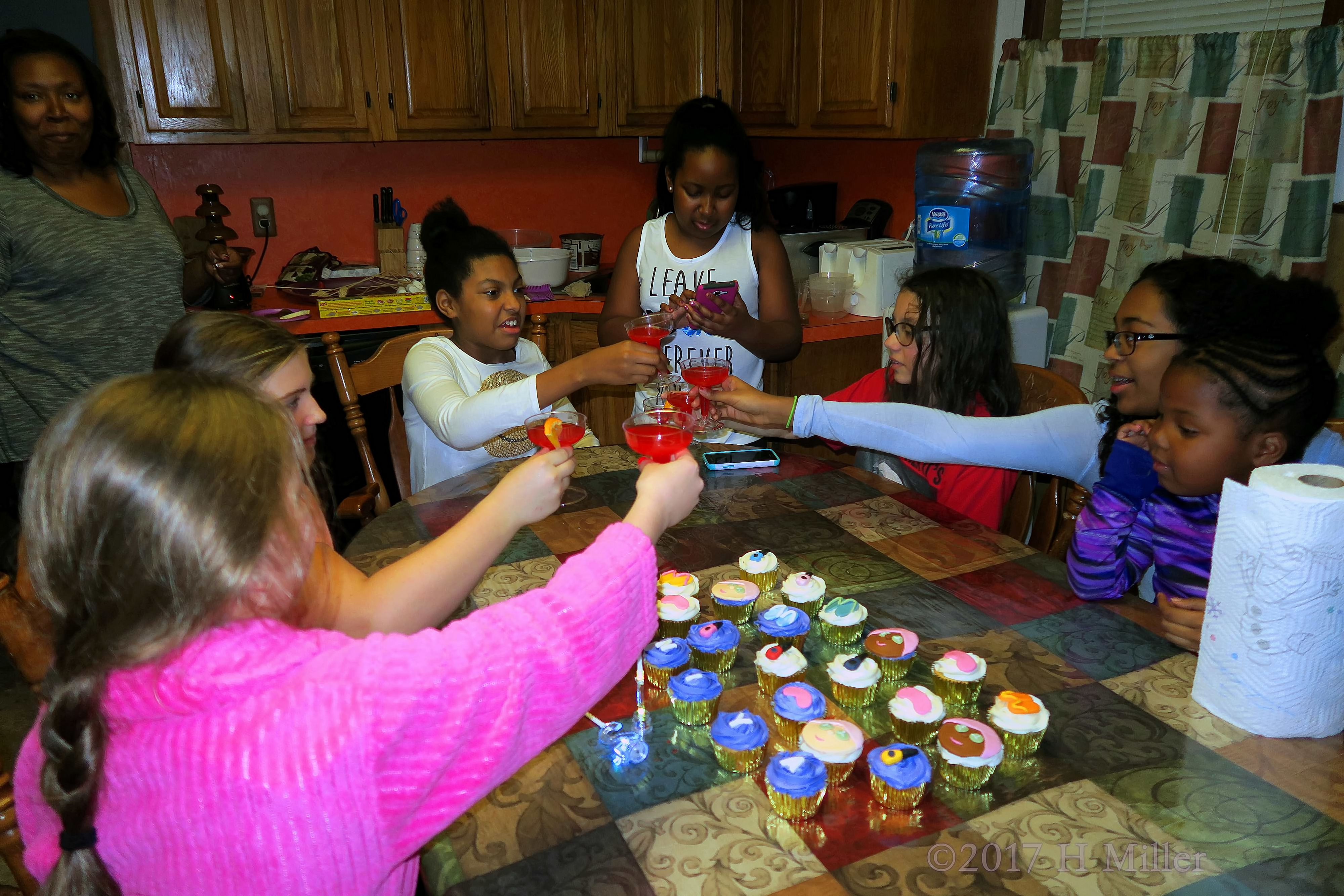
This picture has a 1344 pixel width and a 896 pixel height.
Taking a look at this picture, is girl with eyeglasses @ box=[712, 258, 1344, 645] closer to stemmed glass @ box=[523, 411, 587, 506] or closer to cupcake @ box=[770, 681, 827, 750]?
stemmed glass @ box=[523, 411, 587, 506]

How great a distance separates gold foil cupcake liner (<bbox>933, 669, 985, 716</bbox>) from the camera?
117 centimetres

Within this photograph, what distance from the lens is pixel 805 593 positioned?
138cm

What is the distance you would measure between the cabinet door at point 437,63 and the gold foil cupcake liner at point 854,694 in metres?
3.29

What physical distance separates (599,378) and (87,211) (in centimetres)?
155

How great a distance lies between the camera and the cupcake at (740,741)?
1051 mm

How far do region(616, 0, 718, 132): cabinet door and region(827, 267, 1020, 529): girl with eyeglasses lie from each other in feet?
7.41

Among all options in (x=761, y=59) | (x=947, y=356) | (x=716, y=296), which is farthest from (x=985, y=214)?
(x=716, y=296)

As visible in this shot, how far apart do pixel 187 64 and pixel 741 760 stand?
137 inches

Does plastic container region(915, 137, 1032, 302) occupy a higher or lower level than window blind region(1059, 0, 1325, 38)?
lower

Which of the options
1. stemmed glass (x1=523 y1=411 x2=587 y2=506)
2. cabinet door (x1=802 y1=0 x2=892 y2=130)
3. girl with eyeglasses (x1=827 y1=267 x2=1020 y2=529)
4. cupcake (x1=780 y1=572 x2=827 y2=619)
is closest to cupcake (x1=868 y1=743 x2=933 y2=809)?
cupcake (x1=780 y1=572 x2=827 y2=619)

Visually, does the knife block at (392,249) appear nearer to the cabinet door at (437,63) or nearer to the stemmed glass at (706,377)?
the cabinet door at (437,63)

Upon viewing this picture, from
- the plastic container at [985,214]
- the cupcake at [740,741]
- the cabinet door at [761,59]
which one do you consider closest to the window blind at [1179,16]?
the plastic container at [985,214]

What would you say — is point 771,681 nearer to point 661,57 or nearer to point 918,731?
point 918,731

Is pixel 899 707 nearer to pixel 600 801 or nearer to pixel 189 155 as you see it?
pixel 600 801
